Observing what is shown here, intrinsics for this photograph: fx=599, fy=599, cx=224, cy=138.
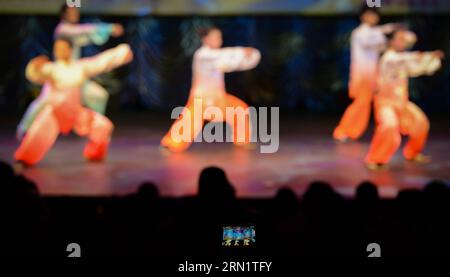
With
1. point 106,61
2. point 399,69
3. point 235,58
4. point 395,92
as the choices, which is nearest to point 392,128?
point 395,92

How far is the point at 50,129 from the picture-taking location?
5113 millimetres

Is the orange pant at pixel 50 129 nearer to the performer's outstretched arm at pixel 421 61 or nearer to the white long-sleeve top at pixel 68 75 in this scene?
the white long-sleeve top at pixel 68 75

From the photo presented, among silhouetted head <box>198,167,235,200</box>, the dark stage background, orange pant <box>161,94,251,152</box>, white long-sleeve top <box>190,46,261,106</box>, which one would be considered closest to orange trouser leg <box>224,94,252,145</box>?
orange pant <box>161,94,251,152</box>

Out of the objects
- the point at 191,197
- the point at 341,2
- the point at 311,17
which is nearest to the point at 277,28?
the point at 311,17

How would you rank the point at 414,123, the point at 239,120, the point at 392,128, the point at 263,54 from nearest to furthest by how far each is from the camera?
the point at 392,128
the point at 414,123
the point at 239,120
the point at 263,54

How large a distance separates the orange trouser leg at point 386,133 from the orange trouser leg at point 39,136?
276 cm

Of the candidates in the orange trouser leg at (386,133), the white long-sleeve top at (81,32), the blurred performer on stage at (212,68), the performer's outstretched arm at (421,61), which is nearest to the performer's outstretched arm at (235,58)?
the blurred performer on stage at (212,68)

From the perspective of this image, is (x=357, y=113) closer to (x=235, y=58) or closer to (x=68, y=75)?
(x=235, y=58)

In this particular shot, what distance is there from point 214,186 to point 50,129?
9.79ft

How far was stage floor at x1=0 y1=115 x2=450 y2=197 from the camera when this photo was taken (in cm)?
461

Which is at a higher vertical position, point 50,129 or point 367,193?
point 50,129

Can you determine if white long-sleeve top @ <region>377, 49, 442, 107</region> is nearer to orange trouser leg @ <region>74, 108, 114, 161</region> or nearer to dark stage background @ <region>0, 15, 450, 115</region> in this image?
orange trouser leg @ <region>74, 108, 114, 161</region>

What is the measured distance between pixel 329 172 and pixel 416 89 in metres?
5.20

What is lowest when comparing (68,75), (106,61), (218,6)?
(68,75)
